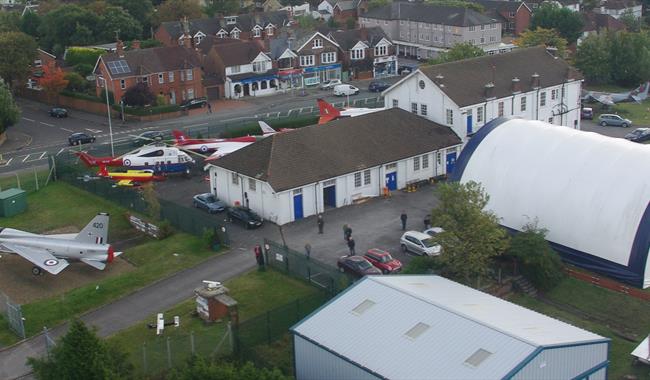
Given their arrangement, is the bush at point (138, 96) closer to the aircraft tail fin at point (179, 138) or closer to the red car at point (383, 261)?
the aircraft tail fin at point (179, 138)

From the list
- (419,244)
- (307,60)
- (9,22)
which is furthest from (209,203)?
(9,22)

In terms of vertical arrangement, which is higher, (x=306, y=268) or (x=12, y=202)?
(x=306, y=268)

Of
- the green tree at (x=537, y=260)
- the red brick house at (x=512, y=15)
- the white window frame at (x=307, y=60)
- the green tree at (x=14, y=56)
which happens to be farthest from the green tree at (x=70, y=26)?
the green tree at (x=537, y=260)

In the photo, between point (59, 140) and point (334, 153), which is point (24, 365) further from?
point (59, 140)

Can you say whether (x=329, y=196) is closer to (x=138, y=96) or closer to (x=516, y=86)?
(x=516, y=86)

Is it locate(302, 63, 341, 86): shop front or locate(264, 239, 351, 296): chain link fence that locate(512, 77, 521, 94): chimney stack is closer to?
locate(264, 239, 351, 296): chain link fence

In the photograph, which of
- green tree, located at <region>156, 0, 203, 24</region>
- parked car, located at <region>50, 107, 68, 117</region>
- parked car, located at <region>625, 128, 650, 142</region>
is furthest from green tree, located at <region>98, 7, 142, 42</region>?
parked car, located at <region>625, 128, 650, 142</region>
